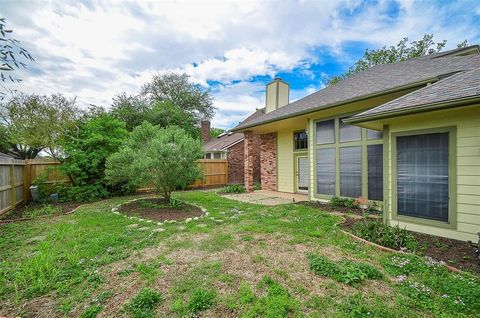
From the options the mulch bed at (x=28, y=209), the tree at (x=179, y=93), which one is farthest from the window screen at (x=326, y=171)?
the tree at (x=179, y=93)

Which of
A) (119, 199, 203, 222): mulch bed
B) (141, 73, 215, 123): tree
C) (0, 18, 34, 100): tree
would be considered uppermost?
(141, 73, 215, 123): tree

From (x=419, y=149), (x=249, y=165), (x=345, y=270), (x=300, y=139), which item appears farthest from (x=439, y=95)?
(x=249, y=165)

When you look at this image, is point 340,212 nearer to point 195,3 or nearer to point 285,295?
point 285,295

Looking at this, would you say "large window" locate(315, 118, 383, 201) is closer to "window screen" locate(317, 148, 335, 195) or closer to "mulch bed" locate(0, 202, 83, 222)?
"window screen" locate(317, 148, 335, 195)

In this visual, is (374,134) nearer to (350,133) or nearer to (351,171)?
(350,133)

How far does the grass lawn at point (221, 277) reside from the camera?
217 cm

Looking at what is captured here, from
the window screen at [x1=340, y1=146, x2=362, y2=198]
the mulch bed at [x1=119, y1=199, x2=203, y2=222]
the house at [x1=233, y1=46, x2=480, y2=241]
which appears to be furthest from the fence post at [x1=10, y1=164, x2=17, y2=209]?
the window screen at [x1=340, y1=146, x2=362, y2=198]

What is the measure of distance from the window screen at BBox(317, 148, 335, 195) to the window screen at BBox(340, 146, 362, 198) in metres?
0.31

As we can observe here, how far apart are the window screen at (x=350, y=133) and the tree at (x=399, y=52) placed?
15792 millimetres

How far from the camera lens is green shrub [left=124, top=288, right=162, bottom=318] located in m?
2.13

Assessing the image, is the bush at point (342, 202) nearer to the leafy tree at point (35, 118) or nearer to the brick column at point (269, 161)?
the brick column at point (269, 161)

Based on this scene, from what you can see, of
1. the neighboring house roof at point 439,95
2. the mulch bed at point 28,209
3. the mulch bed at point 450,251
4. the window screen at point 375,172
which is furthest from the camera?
the mulch bed at point 28,209

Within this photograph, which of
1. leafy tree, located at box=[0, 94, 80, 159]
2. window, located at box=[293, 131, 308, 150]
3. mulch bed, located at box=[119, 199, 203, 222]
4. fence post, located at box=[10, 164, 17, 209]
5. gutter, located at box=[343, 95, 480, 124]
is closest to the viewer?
gutter, located at box=[343, 95, 480, 124]

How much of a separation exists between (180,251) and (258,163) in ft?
36.0
